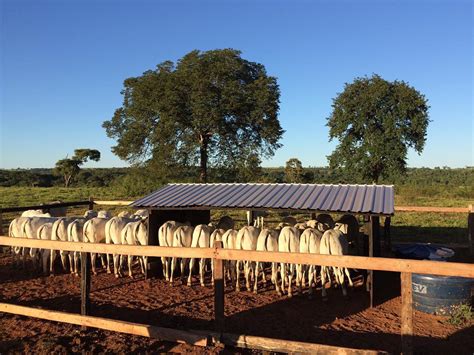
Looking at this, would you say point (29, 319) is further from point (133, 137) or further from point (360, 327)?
point (133, 137)

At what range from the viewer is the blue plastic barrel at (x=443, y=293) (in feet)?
22.7

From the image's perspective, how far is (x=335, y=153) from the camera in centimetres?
2981

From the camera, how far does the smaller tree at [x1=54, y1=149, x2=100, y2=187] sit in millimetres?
56688

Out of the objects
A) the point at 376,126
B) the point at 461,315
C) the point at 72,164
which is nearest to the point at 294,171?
the point at 376,126

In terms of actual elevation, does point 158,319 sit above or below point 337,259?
below

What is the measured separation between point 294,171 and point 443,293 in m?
41.7

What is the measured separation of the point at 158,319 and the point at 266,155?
1909 centimetres

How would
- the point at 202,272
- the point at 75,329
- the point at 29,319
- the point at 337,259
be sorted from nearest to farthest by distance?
the point at 337,259
the point at 75,329
the point at 29,319
the point at 202,272

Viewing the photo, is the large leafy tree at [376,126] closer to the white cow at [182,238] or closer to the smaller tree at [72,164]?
the white cow at [182,238]

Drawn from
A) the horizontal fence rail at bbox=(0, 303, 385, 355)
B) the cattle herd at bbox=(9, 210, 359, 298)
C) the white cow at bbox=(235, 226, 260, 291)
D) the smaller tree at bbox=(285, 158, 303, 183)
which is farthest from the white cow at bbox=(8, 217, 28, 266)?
the smaller tree at bbox=(285, 158, 303, 183)

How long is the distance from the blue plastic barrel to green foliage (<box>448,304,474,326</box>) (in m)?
0.11

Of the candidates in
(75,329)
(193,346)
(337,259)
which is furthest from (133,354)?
(337,259)

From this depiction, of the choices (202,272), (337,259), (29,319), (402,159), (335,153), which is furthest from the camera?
(335,153)

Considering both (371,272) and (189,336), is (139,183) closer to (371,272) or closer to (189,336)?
(371,272)
